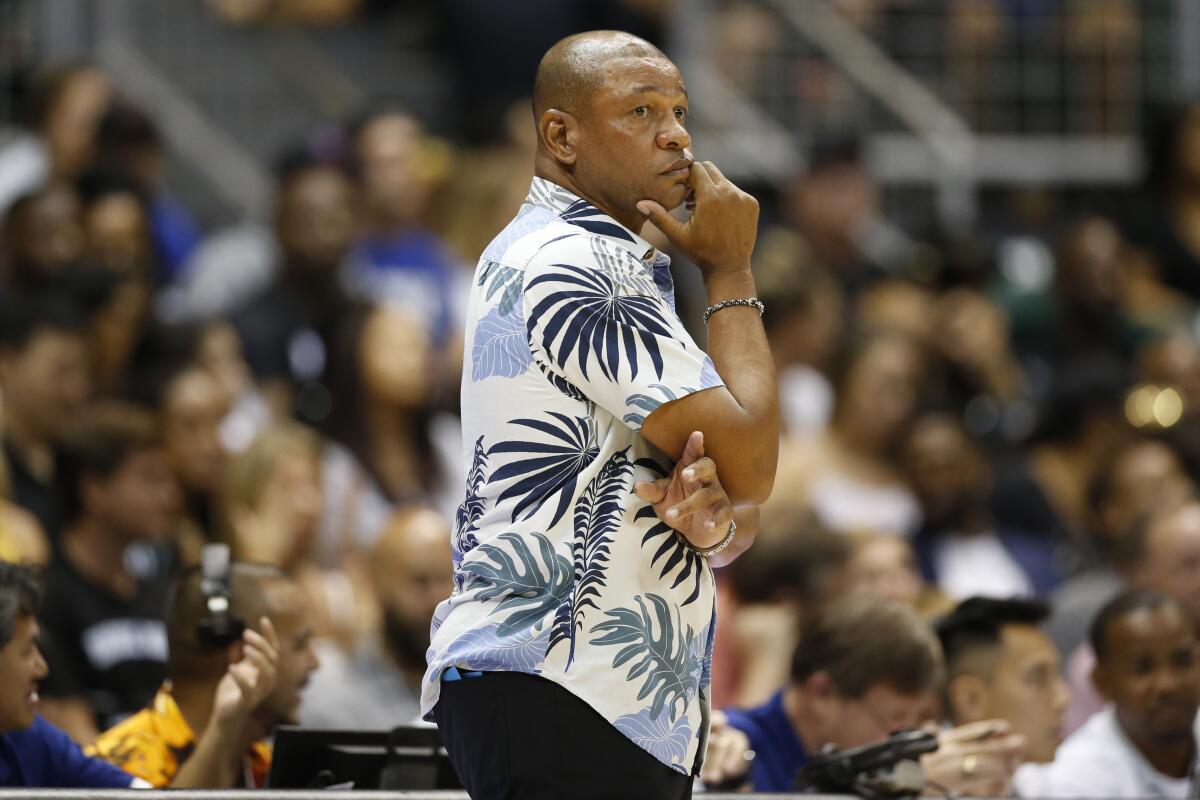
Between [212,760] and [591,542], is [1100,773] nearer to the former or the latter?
[212,760]

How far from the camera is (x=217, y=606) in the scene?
409 cm

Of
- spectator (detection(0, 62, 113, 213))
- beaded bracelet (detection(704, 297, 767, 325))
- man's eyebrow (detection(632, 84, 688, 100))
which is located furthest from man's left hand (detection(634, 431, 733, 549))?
spectator (detection(0, 62, 113, 213))

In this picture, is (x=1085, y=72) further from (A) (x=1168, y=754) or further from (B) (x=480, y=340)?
(B) (x=480, y=340)

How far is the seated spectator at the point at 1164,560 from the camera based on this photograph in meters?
5.77

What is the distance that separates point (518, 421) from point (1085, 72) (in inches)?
345

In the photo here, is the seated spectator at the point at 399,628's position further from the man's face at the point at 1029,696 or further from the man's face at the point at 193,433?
the man's face at the point at 1029,696

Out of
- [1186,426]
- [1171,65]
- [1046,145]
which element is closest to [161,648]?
[1186,426]

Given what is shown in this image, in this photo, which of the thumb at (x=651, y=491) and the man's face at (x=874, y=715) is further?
the man's face at (x=874, y=715)

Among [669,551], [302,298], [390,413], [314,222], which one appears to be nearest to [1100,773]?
[669,551]

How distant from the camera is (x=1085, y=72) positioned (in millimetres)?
10977

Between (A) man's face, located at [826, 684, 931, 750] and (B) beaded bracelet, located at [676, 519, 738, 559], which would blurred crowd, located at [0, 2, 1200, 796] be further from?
(B) beaded bracelet, located at [676, 519, 738, 559]

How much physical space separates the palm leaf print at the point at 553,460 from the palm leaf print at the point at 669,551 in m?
0.10

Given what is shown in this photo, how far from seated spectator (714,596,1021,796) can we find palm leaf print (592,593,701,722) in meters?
1.47

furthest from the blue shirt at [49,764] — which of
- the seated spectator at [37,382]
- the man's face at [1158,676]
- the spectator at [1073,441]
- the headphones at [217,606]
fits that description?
the spectator at [1073,441]
